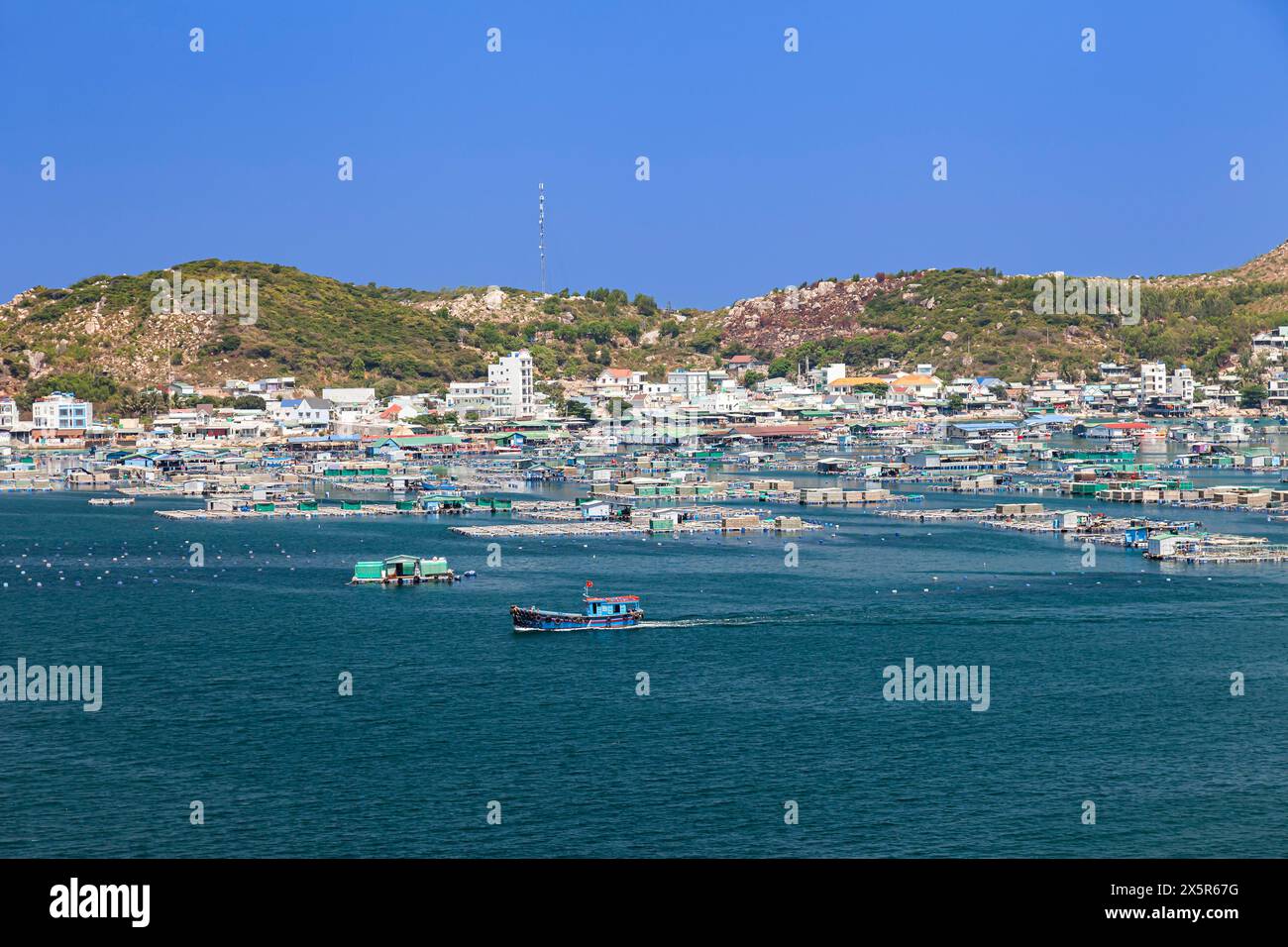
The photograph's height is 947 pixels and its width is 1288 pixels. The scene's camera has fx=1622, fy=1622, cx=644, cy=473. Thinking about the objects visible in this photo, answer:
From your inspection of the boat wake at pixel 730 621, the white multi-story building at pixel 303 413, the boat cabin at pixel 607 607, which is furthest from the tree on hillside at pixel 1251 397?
the boat cabin at pixel 607 607

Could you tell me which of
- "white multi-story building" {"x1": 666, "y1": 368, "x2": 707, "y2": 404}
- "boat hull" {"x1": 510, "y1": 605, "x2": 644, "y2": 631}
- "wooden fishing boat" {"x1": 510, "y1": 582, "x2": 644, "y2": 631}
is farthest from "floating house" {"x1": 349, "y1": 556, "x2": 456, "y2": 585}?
"white multi-story building" {"x1": 666, "y1": 368, "x2": 707, "y2": 404}

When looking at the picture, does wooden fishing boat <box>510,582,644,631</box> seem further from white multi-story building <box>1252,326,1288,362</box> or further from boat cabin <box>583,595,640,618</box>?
white multi-story building <box>1252,326,1288,362</box>

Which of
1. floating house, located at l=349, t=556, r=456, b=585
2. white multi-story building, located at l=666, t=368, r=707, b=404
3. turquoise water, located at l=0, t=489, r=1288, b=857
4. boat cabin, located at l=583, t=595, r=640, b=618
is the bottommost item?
turquoise water, located at l=0, t=489, r=1288, b=857

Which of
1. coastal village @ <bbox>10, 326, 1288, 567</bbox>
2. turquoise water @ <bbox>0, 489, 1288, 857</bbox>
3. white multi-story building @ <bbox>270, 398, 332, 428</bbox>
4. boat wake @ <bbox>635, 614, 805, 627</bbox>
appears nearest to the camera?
turquoise water @ <bbox>0, 489, 1288, 857</bbox>

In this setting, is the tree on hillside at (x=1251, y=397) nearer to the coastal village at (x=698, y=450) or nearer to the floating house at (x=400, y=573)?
the coastal village at (x=698, y=450)
